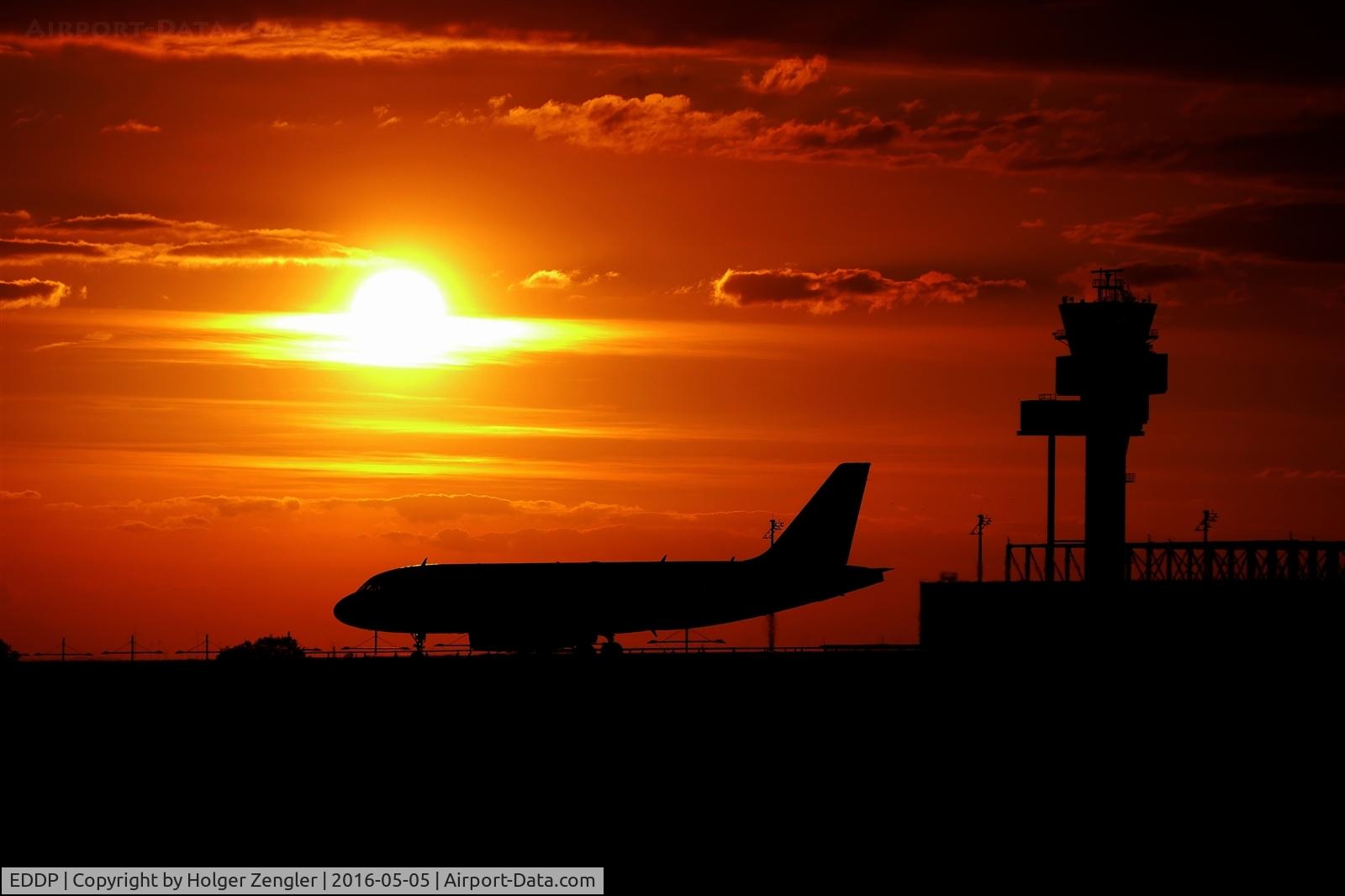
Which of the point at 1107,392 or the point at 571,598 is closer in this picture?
the point at 571,598

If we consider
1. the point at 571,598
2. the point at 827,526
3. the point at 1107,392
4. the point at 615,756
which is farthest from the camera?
the point at 1107,392

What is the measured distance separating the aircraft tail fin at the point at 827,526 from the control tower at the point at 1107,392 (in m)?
44.7

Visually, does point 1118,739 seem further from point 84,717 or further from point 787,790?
point 84,717

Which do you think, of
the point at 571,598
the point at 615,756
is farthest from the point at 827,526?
the point at 615,756

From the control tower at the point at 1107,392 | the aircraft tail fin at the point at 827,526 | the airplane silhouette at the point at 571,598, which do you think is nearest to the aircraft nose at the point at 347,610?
the airplane silhouette at the point at 571,598

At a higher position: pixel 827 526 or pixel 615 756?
pixel 827 526

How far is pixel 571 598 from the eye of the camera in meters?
89.6

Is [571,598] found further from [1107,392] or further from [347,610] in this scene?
[1107,392]

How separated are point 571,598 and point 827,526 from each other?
52.7 ft

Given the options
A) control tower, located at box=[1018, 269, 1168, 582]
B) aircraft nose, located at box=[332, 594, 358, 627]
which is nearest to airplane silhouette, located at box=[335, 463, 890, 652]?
aircraft nose, located at box=[332, 594, 358, 627]

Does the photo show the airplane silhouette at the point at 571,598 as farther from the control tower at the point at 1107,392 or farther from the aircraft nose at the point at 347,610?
the control tower at the point at 1107,392

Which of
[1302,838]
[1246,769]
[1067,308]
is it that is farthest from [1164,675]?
[1067,308]

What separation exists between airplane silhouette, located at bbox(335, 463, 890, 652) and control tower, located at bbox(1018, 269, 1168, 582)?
172ft

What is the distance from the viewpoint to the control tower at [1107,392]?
5379 inches
